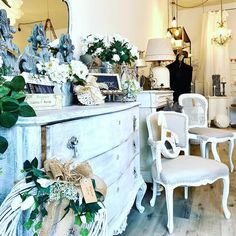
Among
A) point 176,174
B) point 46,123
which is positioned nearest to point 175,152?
point 176,174

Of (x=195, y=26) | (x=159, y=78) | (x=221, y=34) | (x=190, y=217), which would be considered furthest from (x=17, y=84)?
(x=195, y=26)

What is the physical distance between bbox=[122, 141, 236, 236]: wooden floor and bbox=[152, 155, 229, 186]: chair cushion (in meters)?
0.36

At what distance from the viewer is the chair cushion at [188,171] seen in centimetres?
204

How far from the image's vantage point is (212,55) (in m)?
6.90

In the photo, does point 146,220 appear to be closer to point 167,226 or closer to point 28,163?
point 167,226

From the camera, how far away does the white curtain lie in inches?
270

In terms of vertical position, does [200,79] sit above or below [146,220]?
above

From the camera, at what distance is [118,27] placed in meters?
3.01

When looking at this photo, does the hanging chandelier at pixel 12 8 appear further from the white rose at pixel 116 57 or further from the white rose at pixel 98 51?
the white rose at pixel 116 57

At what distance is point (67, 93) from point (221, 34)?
606 cm

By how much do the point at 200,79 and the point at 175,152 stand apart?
529 cm

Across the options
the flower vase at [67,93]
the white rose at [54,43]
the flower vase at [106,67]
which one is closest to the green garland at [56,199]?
the flower vase at [67,93]

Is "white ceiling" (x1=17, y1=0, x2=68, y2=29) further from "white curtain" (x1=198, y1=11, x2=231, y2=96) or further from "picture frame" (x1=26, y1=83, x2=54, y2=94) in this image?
"white curtain" (x1=198, y1=11, x2=231, y2=96)

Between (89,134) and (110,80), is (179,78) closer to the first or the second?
(110,80)
